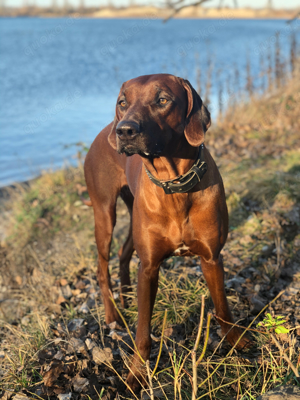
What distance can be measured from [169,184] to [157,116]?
0.39 meters

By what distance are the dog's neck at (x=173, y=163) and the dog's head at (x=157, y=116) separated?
0.09m

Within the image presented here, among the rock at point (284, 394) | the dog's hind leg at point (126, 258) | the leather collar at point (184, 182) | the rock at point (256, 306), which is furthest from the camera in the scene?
the dog's hind leg at point (126, 258)

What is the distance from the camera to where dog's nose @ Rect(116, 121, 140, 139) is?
2.04 meters

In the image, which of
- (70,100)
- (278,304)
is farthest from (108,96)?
(278,304)

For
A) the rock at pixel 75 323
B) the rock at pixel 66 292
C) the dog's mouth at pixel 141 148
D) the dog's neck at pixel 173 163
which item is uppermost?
the dog's mouth at pixel 141 148

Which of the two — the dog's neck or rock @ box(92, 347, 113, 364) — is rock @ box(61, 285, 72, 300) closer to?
rock @ box(92, 347, 113, 364)

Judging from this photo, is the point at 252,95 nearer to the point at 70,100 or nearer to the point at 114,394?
the point at 70,100

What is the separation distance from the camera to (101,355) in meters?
2.74

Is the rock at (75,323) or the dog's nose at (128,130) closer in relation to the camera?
the dog's nose at (128,130)

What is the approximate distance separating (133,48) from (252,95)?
15.9 m

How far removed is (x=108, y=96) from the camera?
13523mm

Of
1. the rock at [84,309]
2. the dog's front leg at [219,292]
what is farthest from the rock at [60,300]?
the dog's front leg at [219,292]

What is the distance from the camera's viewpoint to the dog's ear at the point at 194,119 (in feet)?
7.45

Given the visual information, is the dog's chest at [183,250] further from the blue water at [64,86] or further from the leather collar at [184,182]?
the blue water at [64,86]
